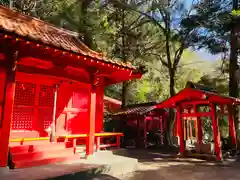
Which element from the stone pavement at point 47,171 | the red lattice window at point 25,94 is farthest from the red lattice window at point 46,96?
the stone pavement at point 47,171

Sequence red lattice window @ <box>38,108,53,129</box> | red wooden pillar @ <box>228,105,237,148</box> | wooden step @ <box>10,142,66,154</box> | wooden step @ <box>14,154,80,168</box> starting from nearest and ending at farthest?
wooden step @ <box>14,154,80,168</box> → wooden step @ <box>10,142,66,154</box> → red lattice window @ <box>38,108,53,129</box> → red wooden pillar @ <box>228,105,237,148</box>

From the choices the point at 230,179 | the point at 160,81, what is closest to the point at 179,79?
the point at 160,81

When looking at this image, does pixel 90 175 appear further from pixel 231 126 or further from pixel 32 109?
pixel 231 126

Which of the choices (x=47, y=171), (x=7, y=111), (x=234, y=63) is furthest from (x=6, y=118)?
(x=234, y=63)

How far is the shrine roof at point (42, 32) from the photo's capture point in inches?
213

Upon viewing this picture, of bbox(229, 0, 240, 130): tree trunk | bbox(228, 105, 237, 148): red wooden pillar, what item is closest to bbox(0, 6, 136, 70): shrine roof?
bbox(228, 105, 237, 148): red wooden pillar

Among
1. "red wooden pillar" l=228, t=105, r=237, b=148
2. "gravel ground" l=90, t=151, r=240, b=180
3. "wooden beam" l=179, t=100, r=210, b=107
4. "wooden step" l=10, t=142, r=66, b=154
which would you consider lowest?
"gravel ground" l=90, t=151, r=240, b=180

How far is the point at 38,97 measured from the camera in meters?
7.80

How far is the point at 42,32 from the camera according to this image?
7.58 metres

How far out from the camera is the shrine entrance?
24.1 ft

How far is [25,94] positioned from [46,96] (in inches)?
29.2

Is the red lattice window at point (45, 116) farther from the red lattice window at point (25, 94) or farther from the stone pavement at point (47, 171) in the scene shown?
the stone pavement at point (47, 171)

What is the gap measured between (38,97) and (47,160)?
100 inches

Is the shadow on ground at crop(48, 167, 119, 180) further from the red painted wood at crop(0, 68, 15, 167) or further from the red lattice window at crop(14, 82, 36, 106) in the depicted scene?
the red lattice window at crop(14, 82, 36, 106)
